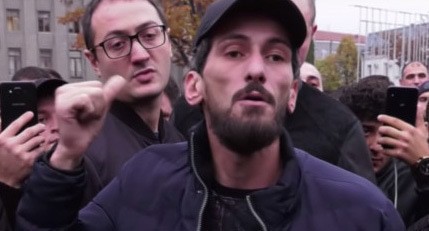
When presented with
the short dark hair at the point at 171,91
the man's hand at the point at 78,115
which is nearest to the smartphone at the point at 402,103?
the man's hand at the point at 78,115

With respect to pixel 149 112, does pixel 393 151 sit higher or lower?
lower

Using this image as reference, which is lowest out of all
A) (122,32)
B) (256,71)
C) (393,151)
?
(393,151)

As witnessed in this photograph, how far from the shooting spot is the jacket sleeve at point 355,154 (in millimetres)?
2484

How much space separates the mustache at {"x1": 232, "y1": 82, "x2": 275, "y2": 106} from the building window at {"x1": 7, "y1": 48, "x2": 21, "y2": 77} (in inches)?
1472

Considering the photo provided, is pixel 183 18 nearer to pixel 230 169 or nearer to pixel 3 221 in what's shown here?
pixel 3 221

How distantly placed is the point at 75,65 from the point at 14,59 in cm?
355

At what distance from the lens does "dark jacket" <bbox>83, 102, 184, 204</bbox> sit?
7.38 feet

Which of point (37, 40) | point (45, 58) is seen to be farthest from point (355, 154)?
point (45, 58)

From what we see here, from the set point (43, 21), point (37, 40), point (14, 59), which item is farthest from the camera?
point (43, 21)

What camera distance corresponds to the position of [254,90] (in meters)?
1.73

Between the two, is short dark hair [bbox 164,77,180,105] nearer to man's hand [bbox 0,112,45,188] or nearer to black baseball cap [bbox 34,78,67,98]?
black baseball cap [bbox 34,78,67,98]

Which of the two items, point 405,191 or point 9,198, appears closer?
point 9,198

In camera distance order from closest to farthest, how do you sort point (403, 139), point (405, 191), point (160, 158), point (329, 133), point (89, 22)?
point (160, 158), point (403, 139), point (329, 133), point (89, 22), point (405, 191)

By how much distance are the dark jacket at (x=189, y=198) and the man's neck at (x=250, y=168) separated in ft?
0.11
